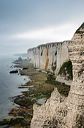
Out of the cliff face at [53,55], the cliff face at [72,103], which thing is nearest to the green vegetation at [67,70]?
the cliff face at [53,55]

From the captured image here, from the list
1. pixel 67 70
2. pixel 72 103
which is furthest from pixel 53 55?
pixel 72 103

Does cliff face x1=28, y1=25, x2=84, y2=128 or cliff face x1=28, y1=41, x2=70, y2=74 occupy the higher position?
cliff face x1=28, y1=41, x2=70, y2=74

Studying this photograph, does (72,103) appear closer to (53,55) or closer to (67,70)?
(67,70)

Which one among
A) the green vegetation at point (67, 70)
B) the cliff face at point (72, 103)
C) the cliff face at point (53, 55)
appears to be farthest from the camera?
the cliff face at point (53, 55)

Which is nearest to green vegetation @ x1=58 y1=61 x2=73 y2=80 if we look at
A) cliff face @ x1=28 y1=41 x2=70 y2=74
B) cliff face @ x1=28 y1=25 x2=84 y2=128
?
cliff face @ x1=28 y1=41 x2=70 y2=74

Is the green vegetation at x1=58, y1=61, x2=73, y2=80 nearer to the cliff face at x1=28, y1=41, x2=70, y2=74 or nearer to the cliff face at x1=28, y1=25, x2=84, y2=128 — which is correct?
the cliff face at x1=28, y1=41, x2=70, y2=74

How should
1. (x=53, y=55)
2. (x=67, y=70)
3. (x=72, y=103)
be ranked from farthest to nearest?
(x=53, y=55) < (x=67, y=70) < (x=72, y=103)

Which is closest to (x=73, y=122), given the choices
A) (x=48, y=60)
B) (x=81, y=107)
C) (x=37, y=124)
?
(x=81, y=107)

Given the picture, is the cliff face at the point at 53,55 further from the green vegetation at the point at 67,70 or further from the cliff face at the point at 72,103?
the cliff face at the point at 72,103
